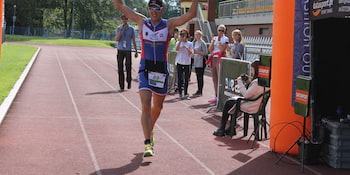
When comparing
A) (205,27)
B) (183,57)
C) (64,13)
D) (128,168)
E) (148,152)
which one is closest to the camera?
(128,168)

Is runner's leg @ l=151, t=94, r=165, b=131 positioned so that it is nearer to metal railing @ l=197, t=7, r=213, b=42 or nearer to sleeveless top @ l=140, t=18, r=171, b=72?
sleeveless top @ l=140, t=18, r=171, b=72

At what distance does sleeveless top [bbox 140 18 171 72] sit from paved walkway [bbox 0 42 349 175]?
1.37 meters

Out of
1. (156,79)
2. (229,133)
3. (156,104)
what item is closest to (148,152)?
(156,104)

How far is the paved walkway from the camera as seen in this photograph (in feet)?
21.4

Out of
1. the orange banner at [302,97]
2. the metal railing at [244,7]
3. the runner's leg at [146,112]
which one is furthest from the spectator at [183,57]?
the metal railing at [244,7]

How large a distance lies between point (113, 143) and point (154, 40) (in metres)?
1.77

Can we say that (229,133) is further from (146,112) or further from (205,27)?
(205,27)

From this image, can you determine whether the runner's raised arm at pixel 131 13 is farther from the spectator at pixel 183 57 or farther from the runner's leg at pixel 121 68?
the runner's leg at pixel 121 68

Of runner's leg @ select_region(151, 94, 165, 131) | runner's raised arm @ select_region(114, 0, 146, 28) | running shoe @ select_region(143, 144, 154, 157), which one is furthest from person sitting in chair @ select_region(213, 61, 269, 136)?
runner's raised arm @ select_region(114, 0, 146, 28)

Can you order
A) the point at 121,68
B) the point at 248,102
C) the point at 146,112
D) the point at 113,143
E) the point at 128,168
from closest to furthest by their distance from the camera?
the point at 128,168 < the point at 146,112 < the point at 113,143 < the point at 248,102 < the point at 121,68

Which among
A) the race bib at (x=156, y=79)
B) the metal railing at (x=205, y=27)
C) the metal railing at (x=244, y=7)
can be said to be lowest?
the race bib at (x=156, y=79)

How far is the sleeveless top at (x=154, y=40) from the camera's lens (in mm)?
7219

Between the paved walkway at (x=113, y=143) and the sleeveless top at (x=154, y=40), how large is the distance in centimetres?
137

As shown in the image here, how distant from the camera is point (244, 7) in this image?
3950 cm
